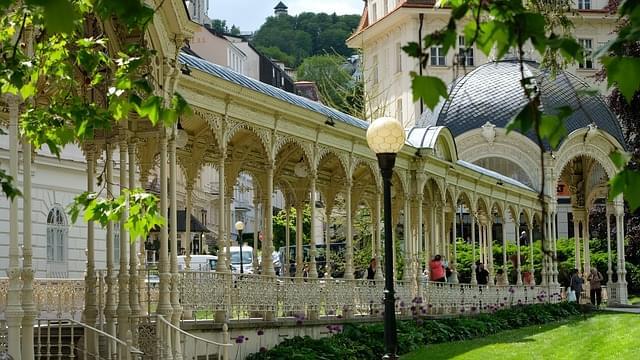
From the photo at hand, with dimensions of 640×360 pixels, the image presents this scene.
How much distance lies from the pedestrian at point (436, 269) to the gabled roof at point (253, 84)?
5.43 m

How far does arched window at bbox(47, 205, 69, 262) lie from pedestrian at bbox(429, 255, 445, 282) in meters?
9.76

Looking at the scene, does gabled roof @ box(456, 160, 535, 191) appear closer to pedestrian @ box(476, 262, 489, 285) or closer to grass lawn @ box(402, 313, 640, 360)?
pedestrian @ box(476, 262, 489, 285)

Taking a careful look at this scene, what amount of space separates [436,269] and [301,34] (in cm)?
13442

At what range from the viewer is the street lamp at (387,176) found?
44.8 ft

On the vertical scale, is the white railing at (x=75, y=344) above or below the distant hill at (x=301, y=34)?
below

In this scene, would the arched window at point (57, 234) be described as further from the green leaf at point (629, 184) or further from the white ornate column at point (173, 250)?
the green leaf at point (629, 184)

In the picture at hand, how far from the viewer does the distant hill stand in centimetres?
16112

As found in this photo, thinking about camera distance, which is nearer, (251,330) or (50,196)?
(251,330)

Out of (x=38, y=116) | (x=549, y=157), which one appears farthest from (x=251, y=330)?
(x=549, y=157)

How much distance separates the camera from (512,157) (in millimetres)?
45062

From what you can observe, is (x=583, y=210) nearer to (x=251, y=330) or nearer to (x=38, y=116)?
(x=251, y=330)

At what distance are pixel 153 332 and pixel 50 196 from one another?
1697cm

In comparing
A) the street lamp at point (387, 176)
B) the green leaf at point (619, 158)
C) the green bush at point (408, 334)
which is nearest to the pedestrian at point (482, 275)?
the green bush at point (408, 334)

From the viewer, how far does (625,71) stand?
4770mm
